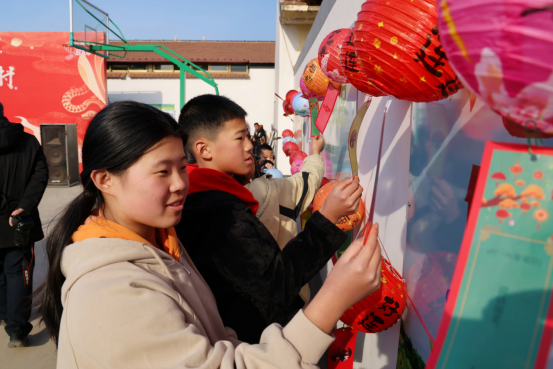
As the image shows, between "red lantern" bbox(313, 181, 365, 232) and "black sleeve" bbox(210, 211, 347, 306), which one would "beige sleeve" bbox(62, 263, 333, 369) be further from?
"red lantern" bbox(313, 181, 365, 232)

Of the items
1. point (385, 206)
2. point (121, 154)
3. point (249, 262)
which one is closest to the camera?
point (121, 154)

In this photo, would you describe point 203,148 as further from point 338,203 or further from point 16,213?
point 16,213

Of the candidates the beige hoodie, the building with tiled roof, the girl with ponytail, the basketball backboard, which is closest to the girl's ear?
the girl with ponytail

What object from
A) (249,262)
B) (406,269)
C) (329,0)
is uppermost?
(329,0)

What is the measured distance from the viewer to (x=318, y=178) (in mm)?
1975

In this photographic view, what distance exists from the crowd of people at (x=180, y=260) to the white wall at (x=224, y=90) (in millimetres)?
14882

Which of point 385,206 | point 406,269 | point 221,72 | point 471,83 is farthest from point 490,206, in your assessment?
point 221,72

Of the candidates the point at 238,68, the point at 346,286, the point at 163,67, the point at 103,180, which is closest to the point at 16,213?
the point at 103,180

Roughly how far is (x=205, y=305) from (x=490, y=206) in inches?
27.5

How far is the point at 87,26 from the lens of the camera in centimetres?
1006

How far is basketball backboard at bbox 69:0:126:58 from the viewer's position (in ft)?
30.9

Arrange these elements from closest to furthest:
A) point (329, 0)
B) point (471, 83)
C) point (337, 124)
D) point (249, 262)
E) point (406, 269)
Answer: point (471, 83)
point (249, 262)
point (406, 269)
point (337, 124)
point (329, 0)

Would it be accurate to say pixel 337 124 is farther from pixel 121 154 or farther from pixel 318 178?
pixel 121 154

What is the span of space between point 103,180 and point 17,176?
2.25 meters
